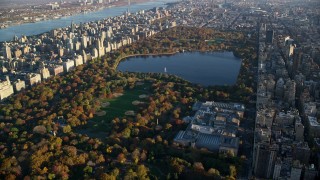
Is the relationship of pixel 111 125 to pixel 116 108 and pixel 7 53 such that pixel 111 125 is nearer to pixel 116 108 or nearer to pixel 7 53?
pixel 116 108

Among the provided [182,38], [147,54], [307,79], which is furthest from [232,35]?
[307,79]

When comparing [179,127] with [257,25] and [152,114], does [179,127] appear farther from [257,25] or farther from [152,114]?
[257,25]

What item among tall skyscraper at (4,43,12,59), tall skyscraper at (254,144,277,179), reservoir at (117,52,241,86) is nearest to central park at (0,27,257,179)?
tall skyscraper at (254,144,277,179)

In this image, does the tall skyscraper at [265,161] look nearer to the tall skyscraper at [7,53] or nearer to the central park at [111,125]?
the central park at [111,125]

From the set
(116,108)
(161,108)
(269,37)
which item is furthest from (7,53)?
(269,37)

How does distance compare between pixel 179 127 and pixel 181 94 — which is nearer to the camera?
pixel 179 127

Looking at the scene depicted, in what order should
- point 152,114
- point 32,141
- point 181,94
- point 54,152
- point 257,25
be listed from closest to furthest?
point 54,152
point 32,141
point 152,114
point 181,94
point 257,25
